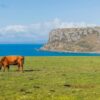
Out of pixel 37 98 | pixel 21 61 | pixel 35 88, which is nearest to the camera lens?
pixel 37 98

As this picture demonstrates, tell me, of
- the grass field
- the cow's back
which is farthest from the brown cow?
the grass field

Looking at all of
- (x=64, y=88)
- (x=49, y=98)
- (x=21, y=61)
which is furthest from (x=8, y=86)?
(x=21, y=61)

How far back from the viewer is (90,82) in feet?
84.8

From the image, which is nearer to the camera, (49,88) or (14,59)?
(49,88)

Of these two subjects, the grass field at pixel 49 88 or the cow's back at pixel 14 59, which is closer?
the grass field at pixel 49 88

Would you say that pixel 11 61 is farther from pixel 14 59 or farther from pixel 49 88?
pixel 49 88

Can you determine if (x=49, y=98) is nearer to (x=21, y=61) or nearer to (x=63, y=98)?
(x=63, y=98)

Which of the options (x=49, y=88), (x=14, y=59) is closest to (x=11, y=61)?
(x=14, y=59)

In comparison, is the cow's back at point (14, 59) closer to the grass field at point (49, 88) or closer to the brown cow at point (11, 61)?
the brown cow at point (11, 61)

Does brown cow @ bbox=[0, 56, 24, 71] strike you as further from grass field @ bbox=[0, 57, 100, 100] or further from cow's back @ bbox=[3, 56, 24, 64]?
grass field @ bbox=[0, 57, 100, 100]

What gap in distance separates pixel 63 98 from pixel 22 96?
2155 mm

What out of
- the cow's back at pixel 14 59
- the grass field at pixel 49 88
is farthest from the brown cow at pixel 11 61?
the grass field at pixel 49 88

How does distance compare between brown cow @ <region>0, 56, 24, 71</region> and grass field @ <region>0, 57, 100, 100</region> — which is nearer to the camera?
grass field @ <region>0, 57, 100, 100</region>

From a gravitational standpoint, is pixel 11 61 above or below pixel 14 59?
below
